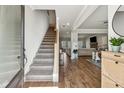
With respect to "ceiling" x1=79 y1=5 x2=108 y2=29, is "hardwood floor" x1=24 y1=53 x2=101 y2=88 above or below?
below

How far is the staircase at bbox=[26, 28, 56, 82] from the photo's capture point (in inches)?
181

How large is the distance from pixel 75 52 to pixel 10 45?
886cm

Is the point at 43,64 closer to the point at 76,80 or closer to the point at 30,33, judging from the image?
the point at 30,33

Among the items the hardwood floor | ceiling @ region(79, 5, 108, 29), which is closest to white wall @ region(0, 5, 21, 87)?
the hardwood floor

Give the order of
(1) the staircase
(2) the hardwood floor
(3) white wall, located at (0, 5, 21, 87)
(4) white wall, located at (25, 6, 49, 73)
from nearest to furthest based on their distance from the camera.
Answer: (3) white wall, located at (0, 5, 21, 87) → (2) the hardwood floor → (4) white wall, located at (25, 6, 49, 73) → (1) the staircase

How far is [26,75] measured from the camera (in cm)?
458

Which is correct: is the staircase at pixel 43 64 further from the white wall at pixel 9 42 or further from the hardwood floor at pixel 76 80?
the white wall at pixel 9 42

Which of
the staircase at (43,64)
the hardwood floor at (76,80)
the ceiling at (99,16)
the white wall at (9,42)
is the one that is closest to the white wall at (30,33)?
the staircase at (43,64)

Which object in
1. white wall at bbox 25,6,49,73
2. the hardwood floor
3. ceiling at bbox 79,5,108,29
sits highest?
ceiling at bbox 79,5,108,29

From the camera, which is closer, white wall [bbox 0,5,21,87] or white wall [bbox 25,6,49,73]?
white wall [bbox 0,5,21,87]

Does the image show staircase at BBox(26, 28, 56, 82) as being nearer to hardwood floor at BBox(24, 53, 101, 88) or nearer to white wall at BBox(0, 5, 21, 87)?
hardwood floor at BBox(24, 53, 101, 88)

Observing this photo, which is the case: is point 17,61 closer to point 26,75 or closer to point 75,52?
point 26,75

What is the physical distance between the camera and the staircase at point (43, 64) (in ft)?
15.1

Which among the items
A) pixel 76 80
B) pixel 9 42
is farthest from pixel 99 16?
pixel 9 42
